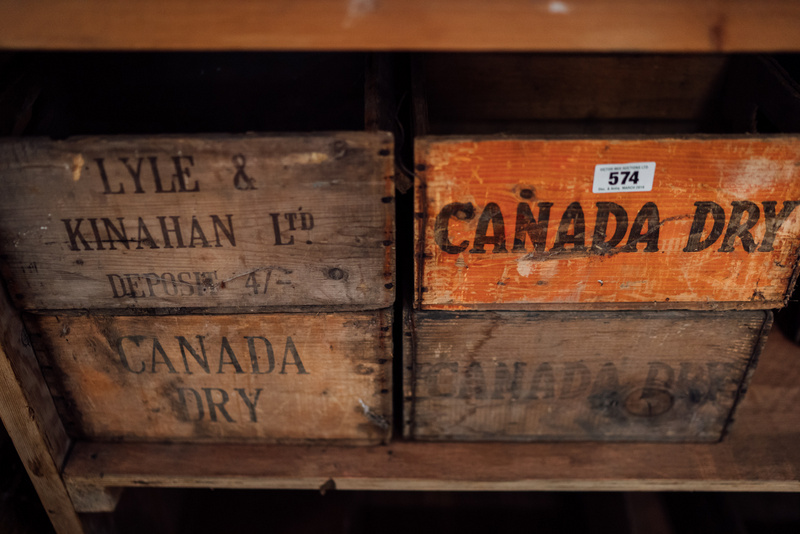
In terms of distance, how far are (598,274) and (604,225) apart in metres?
0.08

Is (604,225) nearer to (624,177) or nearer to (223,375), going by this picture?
(624,177)

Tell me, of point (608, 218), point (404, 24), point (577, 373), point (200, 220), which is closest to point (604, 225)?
point (608, 218)

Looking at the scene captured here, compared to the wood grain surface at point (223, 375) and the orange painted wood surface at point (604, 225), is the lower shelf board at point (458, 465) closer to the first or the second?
the wood grain surface at point (223, 375)

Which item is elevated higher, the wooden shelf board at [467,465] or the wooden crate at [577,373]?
→ the wooden crate at [577,373]

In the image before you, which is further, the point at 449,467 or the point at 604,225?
the point at 449,467

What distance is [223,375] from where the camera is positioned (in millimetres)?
941

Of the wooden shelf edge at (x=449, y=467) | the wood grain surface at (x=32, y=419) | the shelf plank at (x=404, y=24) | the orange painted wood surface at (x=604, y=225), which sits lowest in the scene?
the wooden shelf edge at (x=449, y=467)

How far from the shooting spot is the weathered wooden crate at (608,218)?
0.74 metres

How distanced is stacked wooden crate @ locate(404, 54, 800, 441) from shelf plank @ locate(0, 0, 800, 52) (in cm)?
18

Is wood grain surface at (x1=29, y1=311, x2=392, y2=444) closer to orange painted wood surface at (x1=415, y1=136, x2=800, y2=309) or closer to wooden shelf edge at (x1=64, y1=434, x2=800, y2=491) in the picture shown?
wooden shelf edge at (x1=64, y1=434, x2=800, y2=491)

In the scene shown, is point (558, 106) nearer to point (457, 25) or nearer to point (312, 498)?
point (457, 25)

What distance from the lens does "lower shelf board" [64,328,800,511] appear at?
964 mm

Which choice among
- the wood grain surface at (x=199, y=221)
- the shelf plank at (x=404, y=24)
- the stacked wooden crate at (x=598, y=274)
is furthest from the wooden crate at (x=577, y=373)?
the shelf plank at (x=404, y=24)

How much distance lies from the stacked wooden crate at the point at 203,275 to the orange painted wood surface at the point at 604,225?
0.10m
